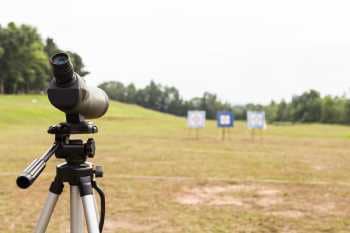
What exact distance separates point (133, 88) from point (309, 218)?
93283 mm

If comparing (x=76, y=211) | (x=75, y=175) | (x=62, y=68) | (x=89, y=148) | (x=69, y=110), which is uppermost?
(x=62, y=68)

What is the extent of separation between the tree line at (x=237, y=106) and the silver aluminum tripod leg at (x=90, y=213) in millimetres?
68657

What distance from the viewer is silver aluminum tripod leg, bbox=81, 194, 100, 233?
176 cm

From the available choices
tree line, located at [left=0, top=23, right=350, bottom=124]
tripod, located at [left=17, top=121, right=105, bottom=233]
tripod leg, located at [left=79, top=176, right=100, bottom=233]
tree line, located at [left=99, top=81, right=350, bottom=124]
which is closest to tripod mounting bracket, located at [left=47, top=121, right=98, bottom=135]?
tripod, located at [left=17, top=121, right=105, bottom=233]

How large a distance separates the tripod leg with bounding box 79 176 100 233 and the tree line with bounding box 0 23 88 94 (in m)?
51.4

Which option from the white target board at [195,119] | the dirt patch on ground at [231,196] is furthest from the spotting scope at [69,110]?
the white target board at [195,119]

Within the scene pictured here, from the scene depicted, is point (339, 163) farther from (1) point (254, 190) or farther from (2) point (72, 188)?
(2) point (72, 188)

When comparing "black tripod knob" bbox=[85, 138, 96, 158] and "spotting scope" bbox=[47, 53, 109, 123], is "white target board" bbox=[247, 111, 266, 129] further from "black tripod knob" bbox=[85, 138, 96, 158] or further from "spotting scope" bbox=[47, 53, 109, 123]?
"spotting scope" bbox=[47, 53, 109, 123]

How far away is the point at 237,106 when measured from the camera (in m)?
90.9

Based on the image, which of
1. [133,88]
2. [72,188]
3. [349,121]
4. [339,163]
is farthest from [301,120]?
[72,188]

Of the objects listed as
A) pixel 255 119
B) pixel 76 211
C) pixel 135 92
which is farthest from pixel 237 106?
pixel 76 211

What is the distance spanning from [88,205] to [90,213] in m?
0.03

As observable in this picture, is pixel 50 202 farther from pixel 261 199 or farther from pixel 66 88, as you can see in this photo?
pixel 261 199

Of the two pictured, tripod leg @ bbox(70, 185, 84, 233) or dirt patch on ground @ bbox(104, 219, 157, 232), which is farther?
dirt patch on ground @ bbox(104, 219, 157, 232)
